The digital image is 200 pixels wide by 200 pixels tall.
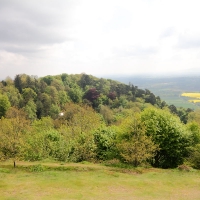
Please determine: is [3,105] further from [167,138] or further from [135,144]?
[135,144]

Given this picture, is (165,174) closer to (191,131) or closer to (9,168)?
(191,131)

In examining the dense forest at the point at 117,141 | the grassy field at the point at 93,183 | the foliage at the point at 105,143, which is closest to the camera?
the grassy field at the point at 93,183

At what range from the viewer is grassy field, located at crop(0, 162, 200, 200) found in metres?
19.8

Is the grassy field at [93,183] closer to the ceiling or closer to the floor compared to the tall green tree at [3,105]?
closer to the floor

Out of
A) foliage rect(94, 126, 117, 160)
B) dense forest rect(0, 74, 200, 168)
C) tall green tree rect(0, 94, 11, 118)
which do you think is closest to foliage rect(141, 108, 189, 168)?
dense forest rect(0, 74, 200, 168)

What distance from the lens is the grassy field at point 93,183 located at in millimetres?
19797

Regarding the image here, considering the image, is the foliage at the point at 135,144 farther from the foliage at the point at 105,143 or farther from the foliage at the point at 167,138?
the foliage at the point at 105,143

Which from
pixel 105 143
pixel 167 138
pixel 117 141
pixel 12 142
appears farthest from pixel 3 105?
pixel 167 138

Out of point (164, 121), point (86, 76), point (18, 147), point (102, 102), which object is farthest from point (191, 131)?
point (86, 76)

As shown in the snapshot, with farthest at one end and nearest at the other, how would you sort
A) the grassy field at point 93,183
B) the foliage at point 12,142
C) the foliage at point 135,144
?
1. the foliage at point 135,144
2. the foliage at point 12,142
3. the grassy field at point 93,183

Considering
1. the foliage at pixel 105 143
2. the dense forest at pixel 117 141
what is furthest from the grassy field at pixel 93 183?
the foliage at pixel 105 143

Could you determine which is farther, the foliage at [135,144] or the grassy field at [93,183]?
the foliage at [135,144]

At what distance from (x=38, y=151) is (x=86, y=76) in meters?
112

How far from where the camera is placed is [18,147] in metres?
28.3
